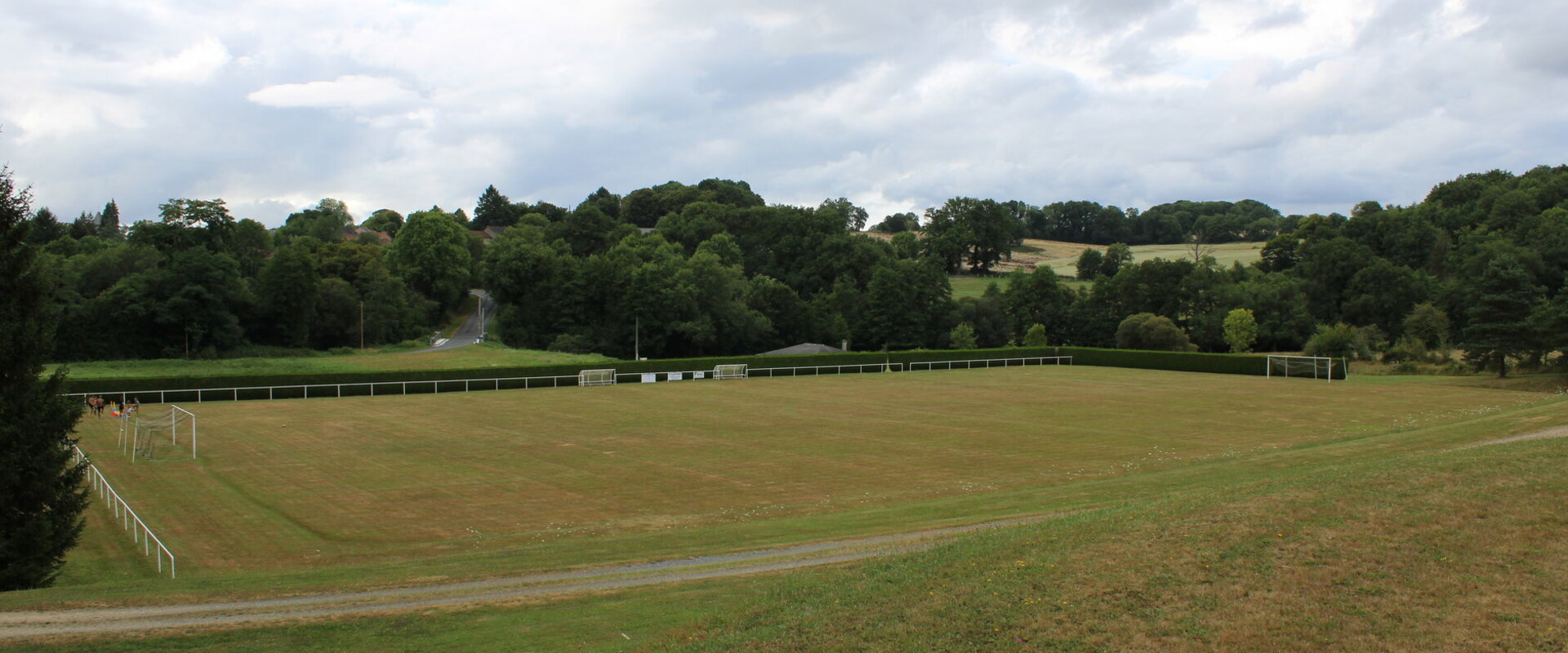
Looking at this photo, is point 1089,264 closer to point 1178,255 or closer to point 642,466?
point 1178,255

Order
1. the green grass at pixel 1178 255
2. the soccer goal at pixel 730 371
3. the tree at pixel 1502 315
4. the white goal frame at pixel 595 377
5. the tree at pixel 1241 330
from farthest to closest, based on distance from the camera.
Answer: the green grass at pixel 1178 255 → the tree at pixel 1241 330 → the soccer goal at pixel 730 371 → the white goal frame at pixel 595 377 → the tree at pixel 1502 315

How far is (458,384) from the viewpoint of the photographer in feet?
152

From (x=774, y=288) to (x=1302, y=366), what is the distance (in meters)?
43.7

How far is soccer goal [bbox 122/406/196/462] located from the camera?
25297mm

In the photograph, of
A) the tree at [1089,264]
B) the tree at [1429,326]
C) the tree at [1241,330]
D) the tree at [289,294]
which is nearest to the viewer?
the tree at [1429,326]

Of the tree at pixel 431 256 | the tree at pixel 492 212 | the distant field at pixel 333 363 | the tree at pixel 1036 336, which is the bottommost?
the distant field at pixel 333 363

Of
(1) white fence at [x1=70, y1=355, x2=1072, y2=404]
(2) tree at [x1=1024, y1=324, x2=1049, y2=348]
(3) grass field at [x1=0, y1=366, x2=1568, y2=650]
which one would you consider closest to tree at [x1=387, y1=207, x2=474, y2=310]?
(1) white fence at [x1=70, y1=355, x2=1072, y2=404]

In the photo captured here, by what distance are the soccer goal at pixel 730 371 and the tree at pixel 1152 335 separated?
1356 inches

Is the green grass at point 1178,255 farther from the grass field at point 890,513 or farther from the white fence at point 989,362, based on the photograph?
the grass field at point 890,513

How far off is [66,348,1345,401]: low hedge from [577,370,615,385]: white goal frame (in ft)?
1.95

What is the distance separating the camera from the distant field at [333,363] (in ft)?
171

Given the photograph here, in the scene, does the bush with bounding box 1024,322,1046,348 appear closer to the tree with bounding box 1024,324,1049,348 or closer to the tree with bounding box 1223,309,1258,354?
the tree with bounding box 1024,324,1049,348

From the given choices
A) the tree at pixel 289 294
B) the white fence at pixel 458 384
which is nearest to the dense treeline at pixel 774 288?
the tree at pixel 289 294

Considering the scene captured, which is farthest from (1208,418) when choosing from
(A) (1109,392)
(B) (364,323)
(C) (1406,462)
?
(B) (364,323)
